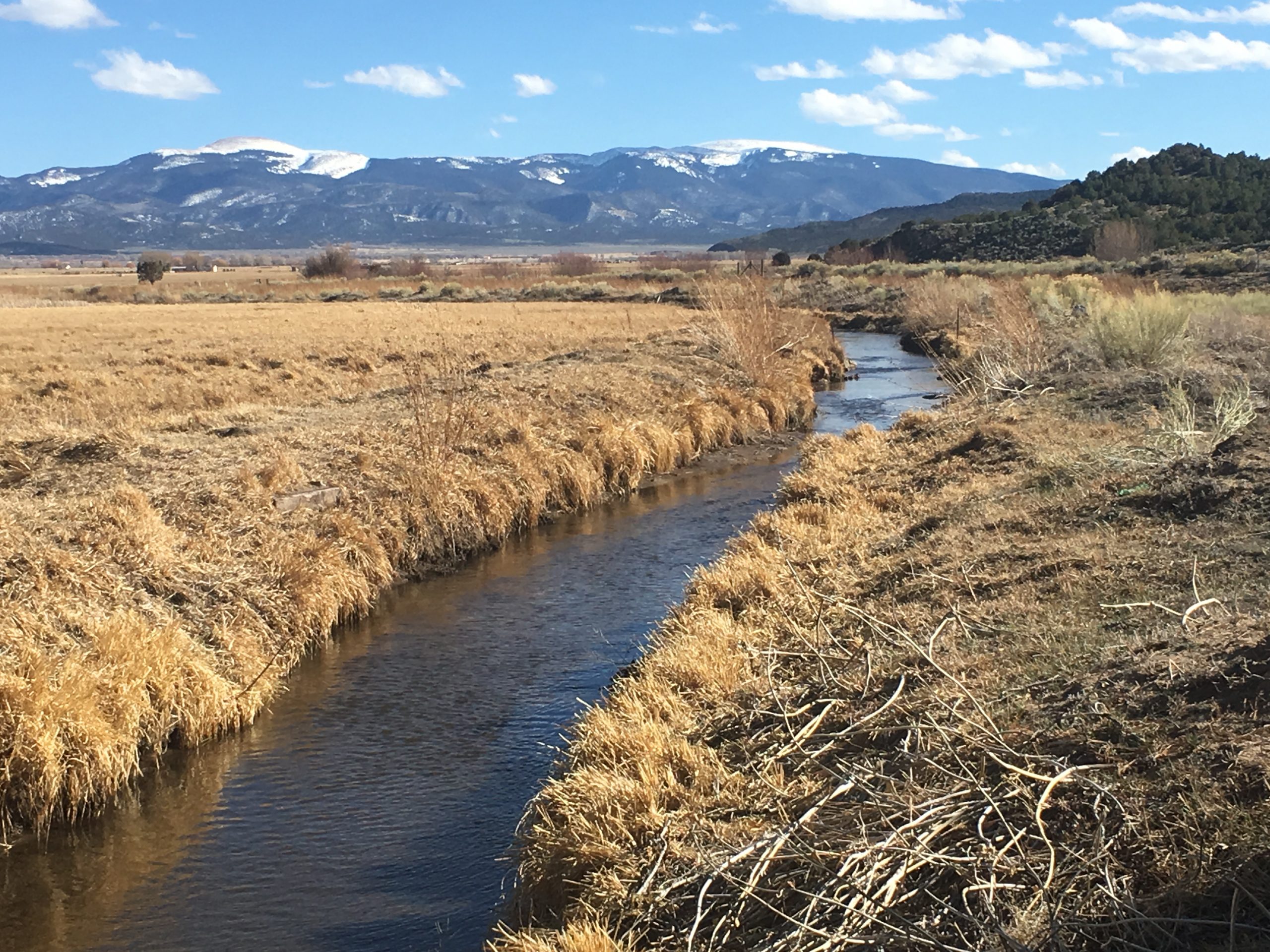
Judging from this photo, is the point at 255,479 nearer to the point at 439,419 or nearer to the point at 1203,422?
the point at 439,419

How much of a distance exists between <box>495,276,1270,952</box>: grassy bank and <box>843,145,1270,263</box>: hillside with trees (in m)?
57.6

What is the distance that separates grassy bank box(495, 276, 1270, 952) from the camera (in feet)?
15.5

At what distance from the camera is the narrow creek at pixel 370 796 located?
6586mm

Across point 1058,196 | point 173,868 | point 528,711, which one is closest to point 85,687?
point 173,868

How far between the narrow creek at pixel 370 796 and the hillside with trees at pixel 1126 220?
57791 millimetres

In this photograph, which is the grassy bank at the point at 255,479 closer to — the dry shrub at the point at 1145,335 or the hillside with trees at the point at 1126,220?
the dry shrub at the point at 1145,335

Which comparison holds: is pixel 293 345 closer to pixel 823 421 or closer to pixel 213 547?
pixel 823 421

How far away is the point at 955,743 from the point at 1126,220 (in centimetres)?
7247

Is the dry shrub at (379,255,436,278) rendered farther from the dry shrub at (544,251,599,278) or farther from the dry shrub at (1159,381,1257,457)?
the dry shrub at (1159,381,1257,457)

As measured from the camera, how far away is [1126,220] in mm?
70750

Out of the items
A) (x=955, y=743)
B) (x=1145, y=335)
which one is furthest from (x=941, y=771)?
(x=1145, y=335)

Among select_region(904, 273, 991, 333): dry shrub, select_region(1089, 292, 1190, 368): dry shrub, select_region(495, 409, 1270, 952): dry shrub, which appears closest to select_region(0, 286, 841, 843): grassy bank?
select_region(495, 409, 1270, 952): dry shrub

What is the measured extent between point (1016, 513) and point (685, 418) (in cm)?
1015

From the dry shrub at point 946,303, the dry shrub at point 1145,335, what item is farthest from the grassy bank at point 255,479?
the dry shrub at point 946,303
